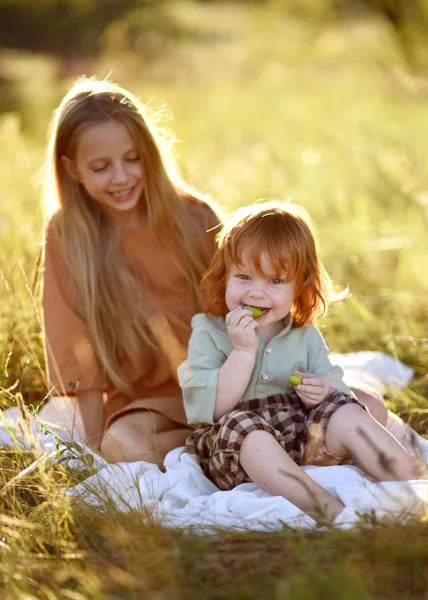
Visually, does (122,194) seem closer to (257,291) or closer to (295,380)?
(257,291)

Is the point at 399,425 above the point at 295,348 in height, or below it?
below

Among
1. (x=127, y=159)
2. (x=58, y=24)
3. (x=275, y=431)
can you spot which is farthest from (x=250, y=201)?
(x=58, y=24)

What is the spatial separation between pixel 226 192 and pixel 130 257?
92.0 inches

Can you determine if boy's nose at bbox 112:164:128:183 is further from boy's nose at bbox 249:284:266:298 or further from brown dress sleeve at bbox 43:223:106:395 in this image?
boy's nose at bbox 249:284:266:298

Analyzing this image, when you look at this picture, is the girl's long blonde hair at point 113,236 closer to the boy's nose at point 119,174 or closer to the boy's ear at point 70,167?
the boy's ear at point 70,167

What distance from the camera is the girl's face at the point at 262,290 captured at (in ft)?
8.38

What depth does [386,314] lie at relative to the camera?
4293 millimetres

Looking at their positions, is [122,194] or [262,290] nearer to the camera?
[262,290]

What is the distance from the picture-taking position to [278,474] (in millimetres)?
2303

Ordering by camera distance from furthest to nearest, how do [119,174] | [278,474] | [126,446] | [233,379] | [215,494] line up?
[119,174] < [126,446] < [233,379] < [215,494] < [278,474]

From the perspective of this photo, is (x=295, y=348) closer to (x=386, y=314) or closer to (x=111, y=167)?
(x=111, y=167)

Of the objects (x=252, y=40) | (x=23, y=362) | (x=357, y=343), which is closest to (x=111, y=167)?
(x=23, y=362)

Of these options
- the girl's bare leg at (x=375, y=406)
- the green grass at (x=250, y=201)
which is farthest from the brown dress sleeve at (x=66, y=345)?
the girl's bare leg at (x=375, y=406)

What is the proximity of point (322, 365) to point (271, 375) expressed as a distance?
0.20 metres
